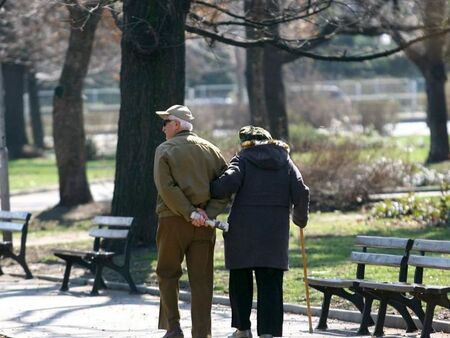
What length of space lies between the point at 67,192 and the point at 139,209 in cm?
785

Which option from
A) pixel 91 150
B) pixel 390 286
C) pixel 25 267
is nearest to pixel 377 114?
pixel 91 150

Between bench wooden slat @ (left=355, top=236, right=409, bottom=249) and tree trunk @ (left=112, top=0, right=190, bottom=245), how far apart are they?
16.7 ft

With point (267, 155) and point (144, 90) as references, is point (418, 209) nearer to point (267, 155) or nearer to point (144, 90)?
point (144, 90)

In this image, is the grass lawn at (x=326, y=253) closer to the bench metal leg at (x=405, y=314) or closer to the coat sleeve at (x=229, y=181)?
the bench metal leg at (x=405, y=314)

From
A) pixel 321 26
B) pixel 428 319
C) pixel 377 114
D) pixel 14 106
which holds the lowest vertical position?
pixel 428 319

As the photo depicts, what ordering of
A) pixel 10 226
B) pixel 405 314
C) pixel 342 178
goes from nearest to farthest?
1. pixel 405 314
2. pixel 10 226
3. pixel 342 178

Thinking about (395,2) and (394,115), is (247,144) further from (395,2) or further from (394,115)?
(394,115)

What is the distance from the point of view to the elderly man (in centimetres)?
934

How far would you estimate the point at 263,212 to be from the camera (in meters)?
9.31

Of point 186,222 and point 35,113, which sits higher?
point 35,113

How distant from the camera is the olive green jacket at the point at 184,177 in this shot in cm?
926

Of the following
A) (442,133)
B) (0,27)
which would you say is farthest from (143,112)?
(0,27)

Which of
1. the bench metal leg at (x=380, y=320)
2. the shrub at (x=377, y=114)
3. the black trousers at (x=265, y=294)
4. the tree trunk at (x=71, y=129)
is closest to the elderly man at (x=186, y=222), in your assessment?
the black trousers at (x=265, y=294)

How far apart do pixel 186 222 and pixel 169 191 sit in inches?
12.8
